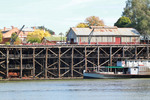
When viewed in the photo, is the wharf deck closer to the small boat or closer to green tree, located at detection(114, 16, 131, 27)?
the small boat

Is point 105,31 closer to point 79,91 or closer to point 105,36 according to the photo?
point 105,36

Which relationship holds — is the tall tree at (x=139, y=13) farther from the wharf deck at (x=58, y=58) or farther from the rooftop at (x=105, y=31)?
the wharf deck at (x=58, y=58)

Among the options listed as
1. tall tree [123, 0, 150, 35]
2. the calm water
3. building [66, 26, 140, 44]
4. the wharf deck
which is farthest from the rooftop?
the calm water

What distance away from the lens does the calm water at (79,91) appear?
220 ft

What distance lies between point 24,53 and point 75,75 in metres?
11.5

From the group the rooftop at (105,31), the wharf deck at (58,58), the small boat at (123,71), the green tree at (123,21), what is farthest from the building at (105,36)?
the green tree at (123,21)

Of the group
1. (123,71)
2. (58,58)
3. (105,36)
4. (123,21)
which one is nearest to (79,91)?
(58,58)

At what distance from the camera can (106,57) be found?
102375mm

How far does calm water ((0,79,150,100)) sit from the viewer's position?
67.2m

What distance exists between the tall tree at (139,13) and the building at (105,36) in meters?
10.4

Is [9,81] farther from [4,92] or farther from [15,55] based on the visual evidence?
[4,92]

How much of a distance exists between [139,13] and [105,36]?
28.1 meters

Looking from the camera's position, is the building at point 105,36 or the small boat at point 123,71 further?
the building at point 105,36

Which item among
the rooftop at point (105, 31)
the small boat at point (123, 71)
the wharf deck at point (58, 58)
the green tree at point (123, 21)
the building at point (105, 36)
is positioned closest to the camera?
the small boat at point (123, 71)
